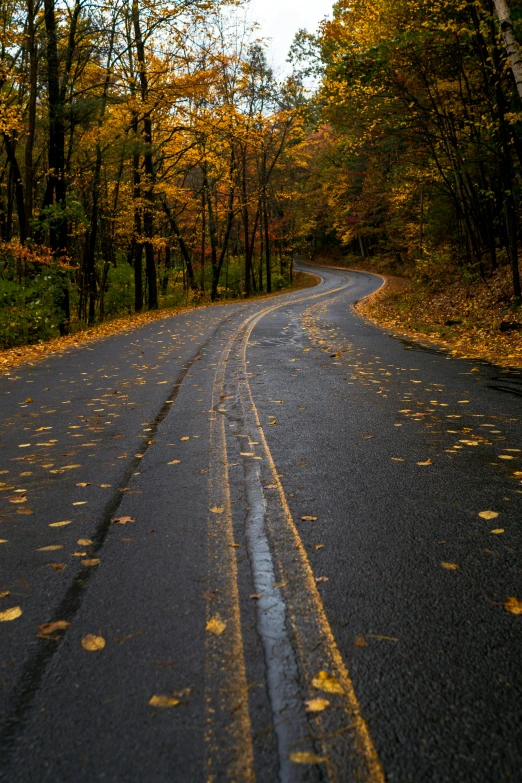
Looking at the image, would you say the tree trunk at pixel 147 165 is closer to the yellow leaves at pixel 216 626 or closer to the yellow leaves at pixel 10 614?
the yellow leaves at pixel 10 614

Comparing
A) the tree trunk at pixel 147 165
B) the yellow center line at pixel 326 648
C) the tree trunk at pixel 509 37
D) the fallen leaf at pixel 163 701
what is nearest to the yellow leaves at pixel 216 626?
the yellow center line at pixel 326 648

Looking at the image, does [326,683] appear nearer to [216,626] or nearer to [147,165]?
[216,626]

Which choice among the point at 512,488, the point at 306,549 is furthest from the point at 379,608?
the point at 512,488

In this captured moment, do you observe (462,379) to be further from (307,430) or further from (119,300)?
(119,300)

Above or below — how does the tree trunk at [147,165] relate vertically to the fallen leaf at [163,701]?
above

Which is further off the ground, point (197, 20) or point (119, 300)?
point (197, 20)

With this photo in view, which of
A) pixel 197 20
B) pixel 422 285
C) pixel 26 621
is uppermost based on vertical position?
pixel 197 20

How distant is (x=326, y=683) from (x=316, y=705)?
124 mm

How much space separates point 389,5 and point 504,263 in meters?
8.13

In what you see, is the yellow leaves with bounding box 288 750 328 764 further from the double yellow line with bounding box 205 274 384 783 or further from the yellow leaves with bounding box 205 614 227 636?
the yellow leaves with bounding box 205 614 227 636

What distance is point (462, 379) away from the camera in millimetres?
8703

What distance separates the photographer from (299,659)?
2.38 meters

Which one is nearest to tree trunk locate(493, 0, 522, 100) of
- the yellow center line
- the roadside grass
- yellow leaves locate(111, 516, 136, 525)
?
the yellow center line

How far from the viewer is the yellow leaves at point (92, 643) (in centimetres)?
247
